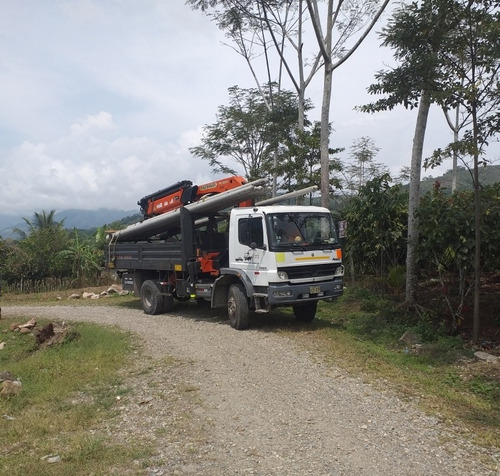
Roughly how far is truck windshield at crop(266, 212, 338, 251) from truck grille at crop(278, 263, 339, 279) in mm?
385

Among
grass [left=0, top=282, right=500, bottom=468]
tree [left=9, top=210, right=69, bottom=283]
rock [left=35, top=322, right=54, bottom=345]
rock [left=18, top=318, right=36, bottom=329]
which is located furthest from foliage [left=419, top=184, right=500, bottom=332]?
tree [left=9, top=210, right=69, bottom=283]

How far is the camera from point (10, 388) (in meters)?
6.66

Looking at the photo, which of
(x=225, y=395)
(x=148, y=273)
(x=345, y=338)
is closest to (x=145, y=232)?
(x=148, y=273)

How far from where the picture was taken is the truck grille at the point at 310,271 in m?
9.20

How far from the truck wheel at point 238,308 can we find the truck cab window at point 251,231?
0.98 m

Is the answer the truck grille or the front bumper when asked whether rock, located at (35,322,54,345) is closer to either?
the front bumper

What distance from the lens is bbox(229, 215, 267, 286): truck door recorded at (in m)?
9.35

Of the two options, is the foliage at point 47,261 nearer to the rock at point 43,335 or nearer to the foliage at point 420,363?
the rock at point 43,335

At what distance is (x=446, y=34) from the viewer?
7.68 m

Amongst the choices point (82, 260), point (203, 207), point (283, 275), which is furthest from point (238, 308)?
point (82, 260)

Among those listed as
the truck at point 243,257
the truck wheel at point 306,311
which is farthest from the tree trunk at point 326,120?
the truck wheel at point 306,311

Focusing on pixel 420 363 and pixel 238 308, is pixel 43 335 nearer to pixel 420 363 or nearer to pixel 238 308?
pixel 238 308

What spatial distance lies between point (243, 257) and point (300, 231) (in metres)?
1.29

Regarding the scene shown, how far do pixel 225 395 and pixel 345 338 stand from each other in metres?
3.49
